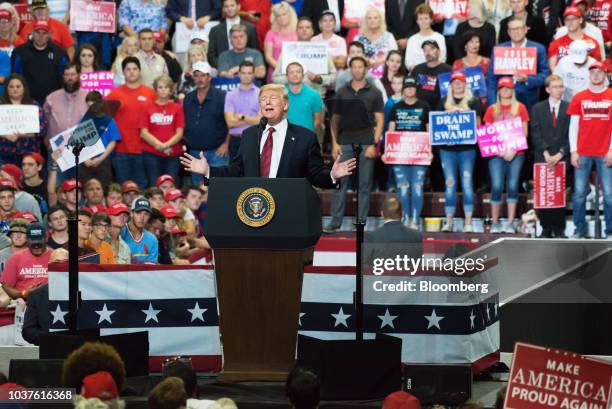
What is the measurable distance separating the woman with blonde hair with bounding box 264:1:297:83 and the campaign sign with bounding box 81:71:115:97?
213cm

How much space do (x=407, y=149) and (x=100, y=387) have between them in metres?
10.6

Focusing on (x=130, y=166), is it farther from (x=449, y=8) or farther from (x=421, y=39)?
(x=449, y=8)

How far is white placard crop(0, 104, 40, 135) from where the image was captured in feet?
53.5

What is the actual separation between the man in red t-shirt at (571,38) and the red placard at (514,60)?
0.87ft

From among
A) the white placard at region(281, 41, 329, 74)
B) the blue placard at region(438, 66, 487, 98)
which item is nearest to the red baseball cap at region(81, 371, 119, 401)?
the white placard at region(281, 41, 329, 74)

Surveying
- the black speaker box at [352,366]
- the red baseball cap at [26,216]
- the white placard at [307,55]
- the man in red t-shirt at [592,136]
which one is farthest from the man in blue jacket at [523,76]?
the black speaker box at [352,366]

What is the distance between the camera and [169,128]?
17.1 metres

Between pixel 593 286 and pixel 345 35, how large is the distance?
8781mm

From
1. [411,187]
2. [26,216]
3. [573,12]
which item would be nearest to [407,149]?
[411,187]

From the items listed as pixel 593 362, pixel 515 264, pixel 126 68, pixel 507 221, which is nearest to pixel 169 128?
pixel 126 68

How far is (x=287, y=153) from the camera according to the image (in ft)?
Answer: 30.8

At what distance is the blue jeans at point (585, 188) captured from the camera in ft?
52.1

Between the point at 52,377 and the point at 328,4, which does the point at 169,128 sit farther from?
→ the point at 52,377

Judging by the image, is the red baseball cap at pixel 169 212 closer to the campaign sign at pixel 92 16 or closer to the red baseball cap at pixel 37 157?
the red baseball cap at pixel 37 157
